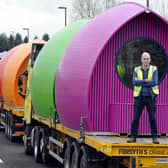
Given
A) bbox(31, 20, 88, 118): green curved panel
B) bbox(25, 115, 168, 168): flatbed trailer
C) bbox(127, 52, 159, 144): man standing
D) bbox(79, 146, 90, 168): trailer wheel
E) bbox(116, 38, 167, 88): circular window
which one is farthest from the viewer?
bbox(31, 20, 88, 118): green curved panel

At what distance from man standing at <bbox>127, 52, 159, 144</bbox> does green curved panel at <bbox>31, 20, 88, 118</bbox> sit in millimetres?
3021

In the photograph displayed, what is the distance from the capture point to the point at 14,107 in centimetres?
2141

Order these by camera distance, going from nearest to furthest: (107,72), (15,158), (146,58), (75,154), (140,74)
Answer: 1. (146,58)
2. (140,74)
3. (107,72)
4. (75,154)
5. (15,158)

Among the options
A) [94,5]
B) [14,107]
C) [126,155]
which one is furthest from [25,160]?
[94,5]

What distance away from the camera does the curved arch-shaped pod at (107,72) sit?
33.5ft

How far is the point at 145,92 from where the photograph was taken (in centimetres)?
976

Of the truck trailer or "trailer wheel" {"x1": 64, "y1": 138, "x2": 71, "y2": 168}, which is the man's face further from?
"trailer wheel" {"x1": 64, "y1": 138, "x2": 71, "y2": 168}

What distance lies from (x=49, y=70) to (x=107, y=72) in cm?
313

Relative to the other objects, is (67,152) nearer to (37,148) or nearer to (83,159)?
(83,159)

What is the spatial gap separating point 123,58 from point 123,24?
0.69 m

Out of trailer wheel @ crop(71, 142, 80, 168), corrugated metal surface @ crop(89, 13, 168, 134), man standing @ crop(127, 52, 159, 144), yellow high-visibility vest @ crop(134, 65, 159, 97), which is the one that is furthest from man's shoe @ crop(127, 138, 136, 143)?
trailer wheel @ crop(71, 142, 80, 168)

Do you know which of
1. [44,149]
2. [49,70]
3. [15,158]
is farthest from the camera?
[15,158]

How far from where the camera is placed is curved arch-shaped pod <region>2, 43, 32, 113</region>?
20.9 metres

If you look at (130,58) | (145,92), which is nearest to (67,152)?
(130,58)
